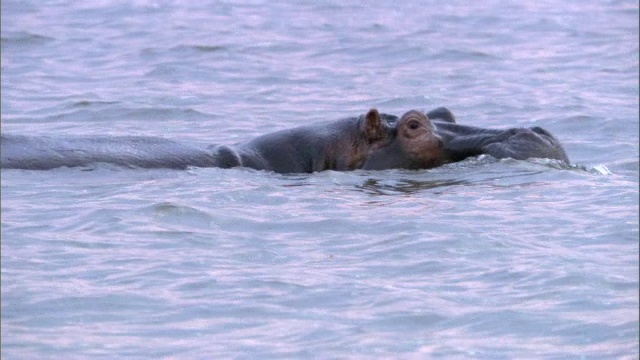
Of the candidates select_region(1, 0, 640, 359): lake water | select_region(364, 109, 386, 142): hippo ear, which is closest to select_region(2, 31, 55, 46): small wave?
select_region(1, 0, 640, 359): lake water

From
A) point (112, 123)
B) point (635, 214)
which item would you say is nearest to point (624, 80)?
point (112, 123)

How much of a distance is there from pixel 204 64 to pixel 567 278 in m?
10.7

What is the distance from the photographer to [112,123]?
13039 mm

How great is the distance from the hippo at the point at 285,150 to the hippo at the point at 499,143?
3.7 inches

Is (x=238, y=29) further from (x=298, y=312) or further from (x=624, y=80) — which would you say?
(x=298, y=312)

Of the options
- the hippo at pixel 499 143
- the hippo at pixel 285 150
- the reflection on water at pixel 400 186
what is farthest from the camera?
the hippo at pixel 285 150

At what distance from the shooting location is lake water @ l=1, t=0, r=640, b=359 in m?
6.16

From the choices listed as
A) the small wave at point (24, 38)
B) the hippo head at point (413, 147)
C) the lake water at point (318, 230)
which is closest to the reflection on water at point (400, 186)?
the lake water at point (318, 230)

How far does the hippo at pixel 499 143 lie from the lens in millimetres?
9508

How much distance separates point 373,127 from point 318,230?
170 centimetres

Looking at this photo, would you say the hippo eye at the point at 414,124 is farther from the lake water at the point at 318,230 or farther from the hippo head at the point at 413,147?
the lake water at the point at 318,230

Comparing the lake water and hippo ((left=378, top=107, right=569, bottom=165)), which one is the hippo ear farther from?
hippo ((left=378, top=107, right=569, bottom=165))

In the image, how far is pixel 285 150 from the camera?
10.0m

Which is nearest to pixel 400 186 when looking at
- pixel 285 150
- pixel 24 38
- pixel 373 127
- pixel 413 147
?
pixel 413 147
